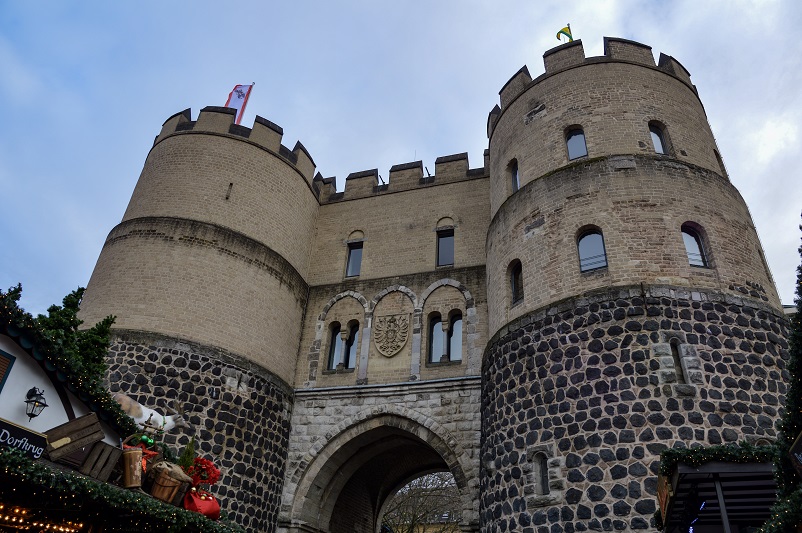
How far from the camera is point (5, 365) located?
22.6 ft

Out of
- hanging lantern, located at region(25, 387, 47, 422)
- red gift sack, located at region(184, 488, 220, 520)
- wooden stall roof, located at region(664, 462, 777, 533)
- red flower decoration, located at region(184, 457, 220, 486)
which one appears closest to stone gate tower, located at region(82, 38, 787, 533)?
wooden stall roof, located at region(664, 462, 777, 533)

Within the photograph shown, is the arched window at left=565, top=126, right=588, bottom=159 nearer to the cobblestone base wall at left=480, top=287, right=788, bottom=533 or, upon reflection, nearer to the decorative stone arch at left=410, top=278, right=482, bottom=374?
the cobblestone base wall at left=480, top=287, right=788, bottom=533

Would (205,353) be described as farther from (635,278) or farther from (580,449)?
(635,278)

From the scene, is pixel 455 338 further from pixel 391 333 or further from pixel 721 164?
pixel 721 164

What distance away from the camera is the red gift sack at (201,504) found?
28.4ft

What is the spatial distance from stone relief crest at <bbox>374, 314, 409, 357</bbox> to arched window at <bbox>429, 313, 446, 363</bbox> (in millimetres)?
702

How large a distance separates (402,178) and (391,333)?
5740mm

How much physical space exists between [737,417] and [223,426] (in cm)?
1066

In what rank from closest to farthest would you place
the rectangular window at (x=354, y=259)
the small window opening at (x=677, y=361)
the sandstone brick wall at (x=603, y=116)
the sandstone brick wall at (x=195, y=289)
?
the small window opening at (x=677, y=361) < the sandstone brick wall at (x=603, y=116) < the sandstone brick wall at (x=195, y=289) < the rectangular window at (x=354, y=259)

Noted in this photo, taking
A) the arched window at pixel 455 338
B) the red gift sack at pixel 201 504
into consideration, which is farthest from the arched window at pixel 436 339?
the red gift sack at pixel 201 504

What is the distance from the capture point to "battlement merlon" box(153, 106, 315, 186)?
1800 cm

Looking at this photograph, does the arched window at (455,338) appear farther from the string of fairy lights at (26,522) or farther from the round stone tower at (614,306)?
the string of fairy lights at (26,522)

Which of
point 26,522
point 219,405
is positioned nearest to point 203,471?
point 26,522

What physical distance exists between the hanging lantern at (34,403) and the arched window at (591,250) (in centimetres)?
928
